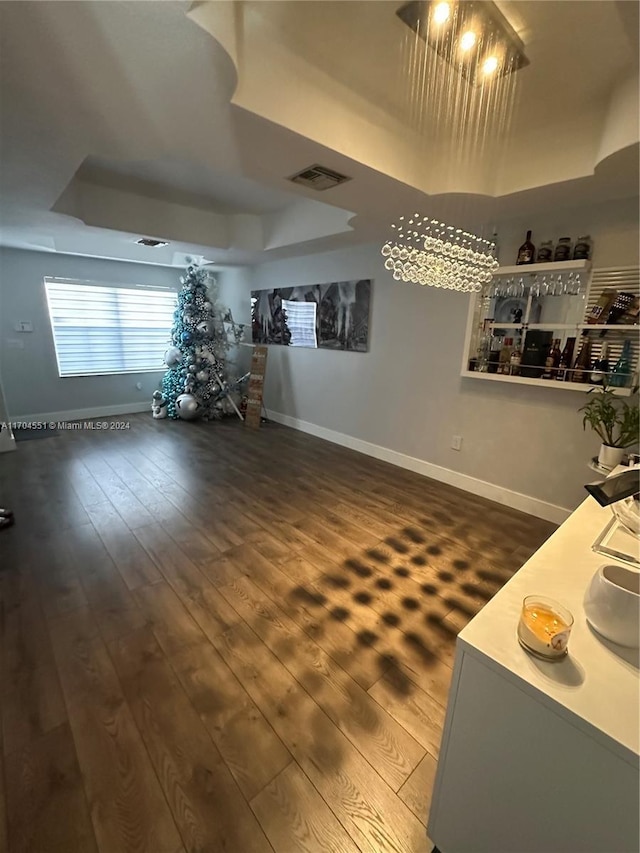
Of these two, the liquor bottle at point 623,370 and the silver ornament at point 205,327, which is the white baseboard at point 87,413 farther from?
the liquor bottle at point 623,370

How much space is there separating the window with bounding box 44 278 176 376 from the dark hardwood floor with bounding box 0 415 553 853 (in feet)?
8.45

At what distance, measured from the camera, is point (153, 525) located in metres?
2.68

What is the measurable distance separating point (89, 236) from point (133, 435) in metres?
2.36

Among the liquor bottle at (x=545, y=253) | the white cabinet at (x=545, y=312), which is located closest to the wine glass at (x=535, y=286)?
the white cabinet at (x=545, y=312)

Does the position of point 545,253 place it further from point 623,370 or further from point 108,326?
point 108,326

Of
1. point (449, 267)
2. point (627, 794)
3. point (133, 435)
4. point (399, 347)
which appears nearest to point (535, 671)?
point (627, 794)

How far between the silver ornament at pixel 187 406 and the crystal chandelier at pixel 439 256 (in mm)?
3597

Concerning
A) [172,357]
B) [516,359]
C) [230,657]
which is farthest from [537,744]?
[172,357]

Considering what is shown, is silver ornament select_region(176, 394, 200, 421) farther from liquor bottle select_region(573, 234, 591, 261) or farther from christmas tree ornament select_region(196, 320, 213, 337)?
liquor bottle select_region(573, 234, 591, 261)

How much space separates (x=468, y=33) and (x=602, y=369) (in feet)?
6.83

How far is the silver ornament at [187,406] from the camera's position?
530 cm

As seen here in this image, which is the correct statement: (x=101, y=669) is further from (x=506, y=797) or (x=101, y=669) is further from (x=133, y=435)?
(x=133, y=435)

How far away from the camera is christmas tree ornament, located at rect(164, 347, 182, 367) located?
18.0ft

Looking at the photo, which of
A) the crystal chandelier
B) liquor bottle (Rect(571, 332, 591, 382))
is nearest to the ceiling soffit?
the crystal chandelier
